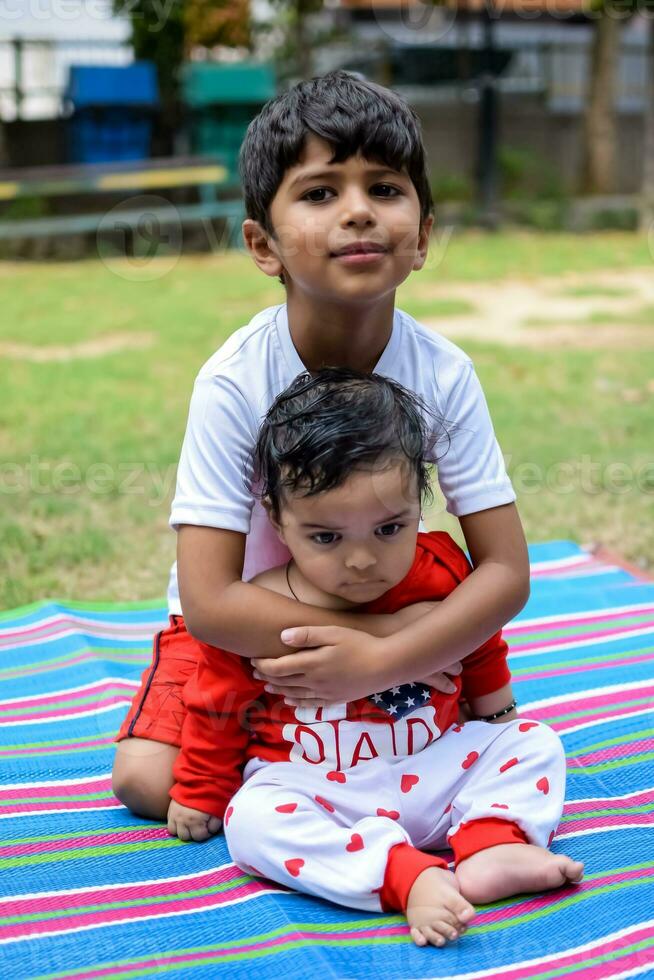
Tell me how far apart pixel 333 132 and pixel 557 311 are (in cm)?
632

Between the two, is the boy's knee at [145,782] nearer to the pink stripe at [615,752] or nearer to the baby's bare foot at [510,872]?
the baby's bare foot at [510,872]

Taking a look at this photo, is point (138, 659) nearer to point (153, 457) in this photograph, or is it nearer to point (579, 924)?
point (579, 924)

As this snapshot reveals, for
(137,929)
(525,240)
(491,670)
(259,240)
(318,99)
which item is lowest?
(525,240)

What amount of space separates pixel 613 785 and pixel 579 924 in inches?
20.5

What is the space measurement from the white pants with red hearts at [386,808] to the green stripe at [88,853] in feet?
0.60

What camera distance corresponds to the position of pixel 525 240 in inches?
435

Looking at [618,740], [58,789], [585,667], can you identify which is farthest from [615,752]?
[58,789]

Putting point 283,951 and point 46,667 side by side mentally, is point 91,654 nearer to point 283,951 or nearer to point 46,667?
point 46,667

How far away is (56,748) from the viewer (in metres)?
2.42

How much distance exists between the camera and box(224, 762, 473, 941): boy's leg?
1.75 m

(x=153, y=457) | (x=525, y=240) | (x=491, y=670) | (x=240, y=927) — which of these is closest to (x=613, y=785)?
(x=491, y=670)

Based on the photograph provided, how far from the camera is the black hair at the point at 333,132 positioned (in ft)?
6.24

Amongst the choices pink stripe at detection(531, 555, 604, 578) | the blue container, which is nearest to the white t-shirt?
pink stripe at detection(531, 555, 604, 578)

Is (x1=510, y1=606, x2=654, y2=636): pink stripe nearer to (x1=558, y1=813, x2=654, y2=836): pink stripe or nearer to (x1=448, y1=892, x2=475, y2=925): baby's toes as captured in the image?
(x1=558, y1=813, x2=654, y2=836): pink stripe
